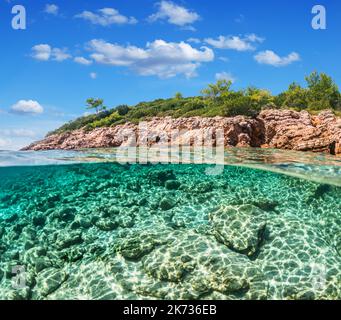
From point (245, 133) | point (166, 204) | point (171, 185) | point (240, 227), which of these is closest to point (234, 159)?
point (171, 185)

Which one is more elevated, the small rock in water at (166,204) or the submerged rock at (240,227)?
the small rock in water at (166,204)

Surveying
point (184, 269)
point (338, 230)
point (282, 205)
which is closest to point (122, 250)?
point (184, 269)

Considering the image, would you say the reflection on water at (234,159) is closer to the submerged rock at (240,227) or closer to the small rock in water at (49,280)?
the submerged rock at (240,227)

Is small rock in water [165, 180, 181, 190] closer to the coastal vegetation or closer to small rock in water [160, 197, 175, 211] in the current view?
small rock in water [160, 197, 175, 211]

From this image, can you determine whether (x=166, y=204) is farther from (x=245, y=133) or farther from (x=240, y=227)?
(x=245, y=133)

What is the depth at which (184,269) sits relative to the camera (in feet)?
29.2

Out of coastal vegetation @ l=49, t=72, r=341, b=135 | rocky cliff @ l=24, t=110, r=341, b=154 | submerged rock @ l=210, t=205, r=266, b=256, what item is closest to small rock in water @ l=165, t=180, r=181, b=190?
submerged rock @ l=210, t=205, r=266, b=256

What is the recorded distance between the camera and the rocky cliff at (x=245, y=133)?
19.4 m

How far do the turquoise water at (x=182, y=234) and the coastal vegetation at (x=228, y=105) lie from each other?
11.1 meters

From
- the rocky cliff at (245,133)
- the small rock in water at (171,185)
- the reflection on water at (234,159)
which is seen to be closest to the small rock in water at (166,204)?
the small rock in water at (171,185)

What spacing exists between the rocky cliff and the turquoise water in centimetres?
425

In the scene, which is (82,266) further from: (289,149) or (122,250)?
(289,149)

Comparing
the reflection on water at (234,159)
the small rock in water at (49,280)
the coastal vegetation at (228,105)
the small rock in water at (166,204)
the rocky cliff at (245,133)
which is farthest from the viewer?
the coastal vegetation at (228,105)
